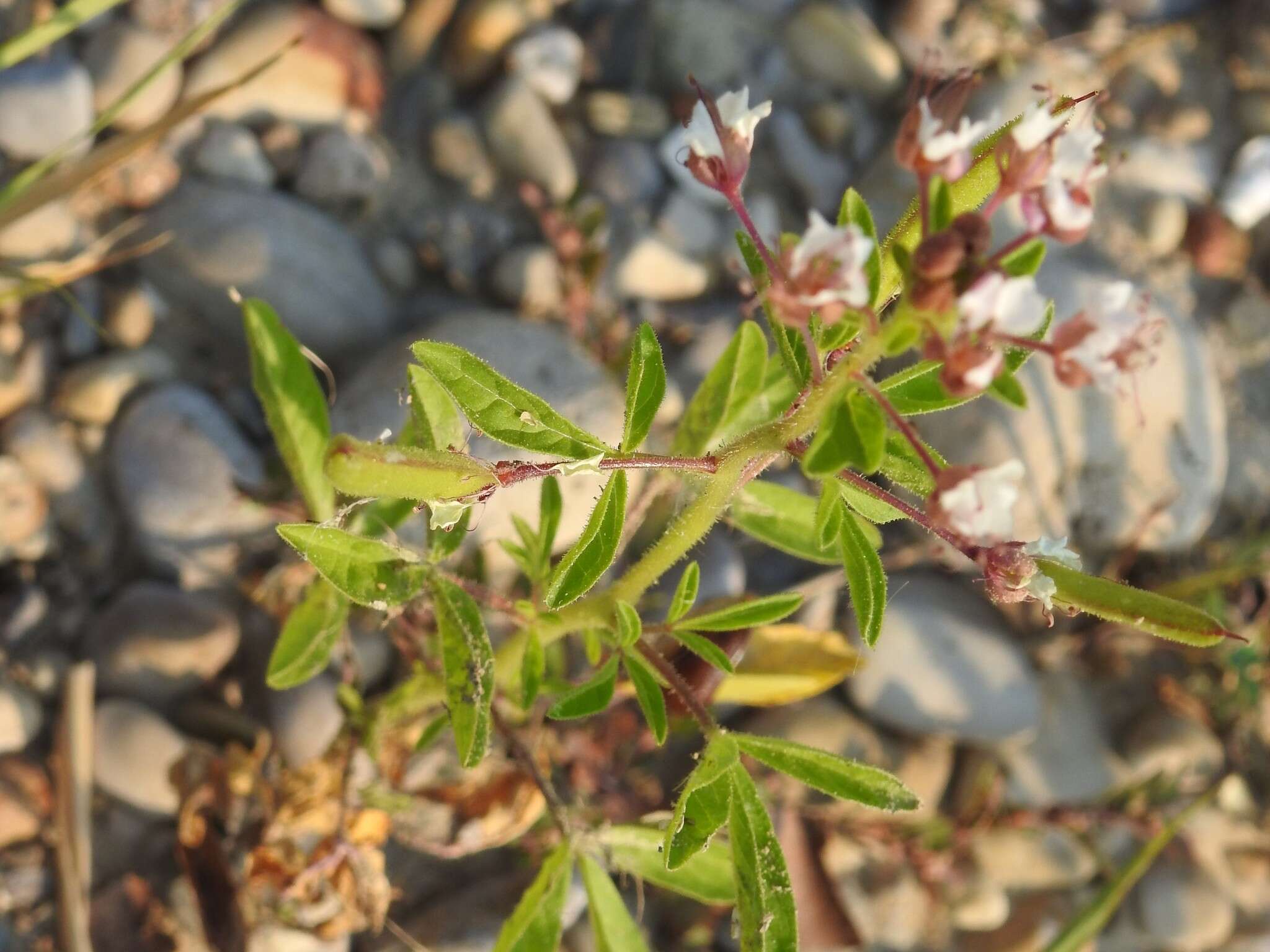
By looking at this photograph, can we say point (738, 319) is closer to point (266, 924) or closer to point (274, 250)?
point (274, 250)

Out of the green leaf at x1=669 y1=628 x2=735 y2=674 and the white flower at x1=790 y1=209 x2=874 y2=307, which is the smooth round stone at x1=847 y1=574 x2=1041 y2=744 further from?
the white flower at x1=790 y1=209 x2=874 y2=307

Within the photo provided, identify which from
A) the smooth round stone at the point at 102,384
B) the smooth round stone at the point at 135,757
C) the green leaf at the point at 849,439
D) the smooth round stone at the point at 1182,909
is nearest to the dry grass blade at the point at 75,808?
the smooth round stone at the point at 135,757

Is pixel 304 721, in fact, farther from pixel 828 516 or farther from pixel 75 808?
pixel 828 516

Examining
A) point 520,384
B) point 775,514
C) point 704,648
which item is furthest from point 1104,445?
point 704,648

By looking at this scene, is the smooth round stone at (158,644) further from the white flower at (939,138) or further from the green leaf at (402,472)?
the white flower at (939,138)

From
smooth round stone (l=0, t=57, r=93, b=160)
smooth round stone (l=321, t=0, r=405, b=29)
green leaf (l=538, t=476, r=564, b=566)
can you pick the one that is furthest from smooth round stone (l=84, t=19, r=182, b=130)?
green leaf (l=538, t=476, r=564, b=566)

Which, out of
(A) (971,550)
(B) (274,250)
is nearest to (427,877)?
(B) (274,250)
